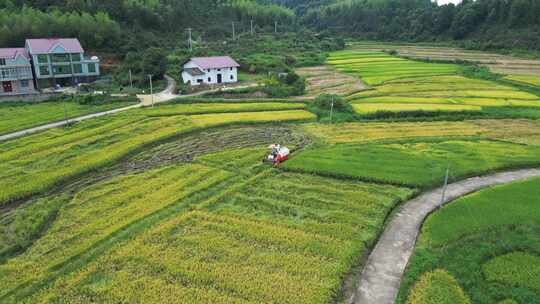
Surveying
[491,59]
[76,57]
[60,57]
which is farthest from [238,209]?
[491,59]

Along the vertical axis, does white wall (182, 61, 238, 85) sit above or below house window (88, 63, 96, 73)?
below

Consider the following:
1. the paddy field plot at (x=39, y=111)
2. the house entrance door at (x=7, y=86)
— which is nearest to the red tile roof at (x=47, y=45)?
the house entrance door at (x=7, y=86)

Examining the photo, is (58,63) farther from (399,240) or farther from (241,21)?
(241,21)

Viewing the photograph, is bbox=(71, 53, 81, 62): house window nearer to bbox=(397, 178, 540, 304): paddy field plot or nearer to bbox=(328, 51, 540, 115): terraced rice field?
bbox=(328, 51, 540, 115): terraced rice field

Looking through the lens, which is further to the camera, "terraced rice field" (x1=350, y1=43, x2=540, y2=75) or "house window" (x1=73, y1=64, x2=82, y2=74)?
"terraced rice field" (x1=350, y1=43, x2=540, y2=75)

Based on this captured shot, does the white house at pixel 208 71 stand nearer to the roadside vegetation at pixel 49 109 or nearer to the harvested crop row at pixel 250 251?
the roadside vegetation at pixel 49 109

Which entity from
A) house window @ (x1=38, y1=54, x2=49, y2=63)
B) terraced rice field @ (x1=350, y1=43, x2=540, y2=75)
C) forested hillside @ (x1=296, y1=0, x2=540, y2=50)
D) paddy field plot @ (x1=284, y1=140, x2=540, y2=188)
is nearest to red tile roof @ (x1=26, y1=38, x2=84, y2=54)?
house window @ (x1=38, y1=54, x2=49, y2=63)

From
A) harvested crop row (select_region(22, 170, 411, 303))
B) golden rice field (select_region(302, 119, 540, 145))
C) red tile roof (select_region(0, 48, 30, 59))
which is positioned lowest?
harvested crop row (select_region(22, 170, 411, 303))
